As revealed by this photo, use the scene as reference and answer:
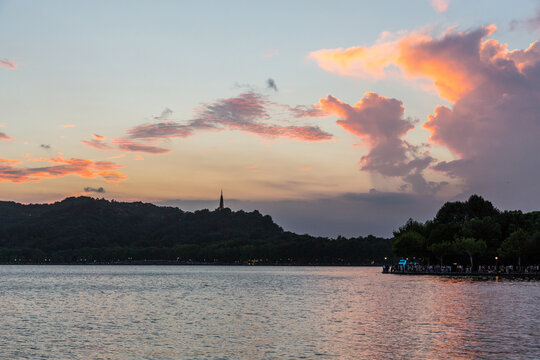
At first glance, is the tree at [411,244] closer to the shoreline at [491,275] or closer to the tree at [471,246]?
the shoreline at [491,275]

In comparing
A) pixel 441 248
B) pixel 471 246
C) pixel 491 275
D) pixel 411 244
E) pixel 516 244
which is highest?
pixel 516 244

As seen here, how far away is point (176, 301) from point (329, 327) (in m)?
39.7

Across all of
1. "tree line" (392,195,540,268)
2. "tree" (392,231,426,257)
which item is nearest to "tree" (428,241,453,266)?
"tree line" (392,195,540,268)

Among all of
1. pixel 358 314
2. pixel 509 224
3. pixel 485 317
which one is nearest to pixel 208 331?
pixel 358 314

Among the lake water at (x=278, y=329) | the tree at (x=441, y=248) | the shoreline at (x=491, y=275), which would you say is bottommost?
the lake water at (x=278, y=329)

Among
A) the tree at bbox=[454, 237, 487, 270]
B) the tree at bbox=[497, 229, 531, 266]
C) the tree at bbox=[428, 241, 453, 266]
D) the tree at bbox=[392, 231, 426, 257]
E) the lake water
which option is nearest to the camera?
the lake water

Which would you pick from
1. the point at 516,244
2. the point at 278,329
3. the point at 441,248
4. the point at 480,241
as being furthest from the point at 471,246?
the point at 278,329

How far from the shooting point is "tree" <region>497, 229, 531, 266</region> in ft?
506

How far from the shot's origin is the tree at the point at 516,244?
154 metres

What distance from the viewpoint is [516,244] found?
154875 millimetres

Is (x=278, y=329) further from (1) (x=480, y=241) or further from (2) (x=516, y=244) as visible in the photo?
(1) (x=480, y=241)

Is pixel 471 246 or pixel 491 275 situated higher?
pixel 471 246

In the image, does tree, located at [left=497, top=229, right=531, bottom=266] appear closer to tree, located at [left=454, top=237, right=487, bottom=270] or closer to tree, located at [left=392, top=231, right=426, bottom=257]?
tree, located at [left=454, top=237, right=487, bottom=270]

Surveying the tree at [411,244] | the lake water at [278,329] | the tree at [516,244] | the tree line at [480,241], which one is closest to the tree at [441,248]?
the tree line at [480,241]
